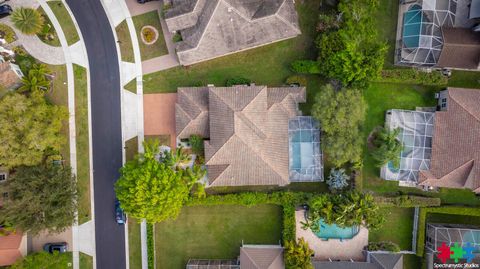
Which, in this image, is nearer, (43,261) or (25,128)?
(25,128)

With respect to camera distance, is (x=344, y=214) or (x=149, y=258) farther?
(x=149, y=258)

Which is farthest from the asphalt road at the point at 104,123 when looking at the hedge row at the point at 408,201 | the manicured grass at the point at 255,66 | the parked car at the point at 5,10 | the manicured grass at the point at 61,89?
the hedge row at the point at 408,201

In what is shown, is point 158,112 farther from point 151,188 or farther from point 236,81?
point 151,188

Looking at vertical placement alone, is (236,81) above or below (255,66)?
below

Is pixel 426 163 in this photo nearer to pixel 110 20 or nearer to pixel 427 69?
pixel 427 69

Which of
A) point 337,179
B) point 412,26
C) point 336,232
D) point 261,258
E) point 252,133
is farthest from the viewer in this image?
point 336,232

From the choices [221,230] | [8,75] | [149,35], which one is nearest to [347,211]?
[221,230]

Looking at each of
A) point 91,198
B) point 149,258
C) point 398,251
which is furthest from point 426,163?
point 91,198
